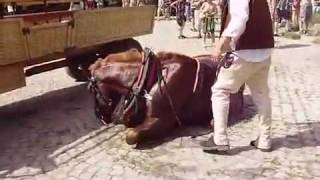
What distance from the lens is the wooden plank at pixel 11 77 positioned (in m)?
6.12

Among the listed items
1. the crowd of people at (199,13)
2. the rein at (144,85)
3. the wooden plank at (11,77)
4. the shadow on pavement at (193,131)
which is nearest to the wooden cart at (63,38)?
the wooden plank at (11,77)

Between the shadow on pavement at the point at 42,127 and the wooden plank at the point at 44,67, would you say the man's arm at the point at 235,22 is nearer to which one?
the shadow on pavement at the point at 42,127

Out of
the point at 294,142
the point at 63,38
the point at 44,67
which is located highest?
the point at 63,38

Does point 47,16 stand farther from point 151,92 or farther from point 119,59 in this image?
point 151,92

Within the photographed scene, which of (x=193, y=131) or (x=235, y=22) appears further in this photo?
(x=193, y=131)

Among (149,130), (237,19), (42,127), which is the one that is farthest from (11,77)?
(237,19)

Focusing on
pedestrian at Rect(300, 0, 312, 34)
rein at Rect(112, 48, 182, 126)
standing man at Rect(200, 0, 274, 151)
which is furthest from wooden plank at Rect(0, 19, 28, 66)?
pedestrian at Rect(300, 0, 312, 34)

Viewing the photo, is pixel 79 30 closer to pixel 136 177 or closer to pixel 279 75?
pixel 136 177

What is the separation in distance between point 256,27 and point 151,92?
1403 millimetres

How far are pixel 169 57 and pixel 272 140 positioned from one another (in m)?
1.45

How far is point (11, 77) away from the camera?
627 centimetres

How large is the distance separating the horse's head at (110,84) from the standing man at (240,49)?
115 cm

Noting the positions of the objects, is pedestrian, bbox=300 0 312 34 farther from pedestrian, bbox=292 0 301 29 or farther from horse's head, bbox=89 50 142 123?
horse's head, bbox=89 50 142 123

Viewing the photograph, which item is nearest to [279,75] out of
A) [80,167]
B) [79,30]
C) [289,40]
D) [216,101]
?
[79,30]
